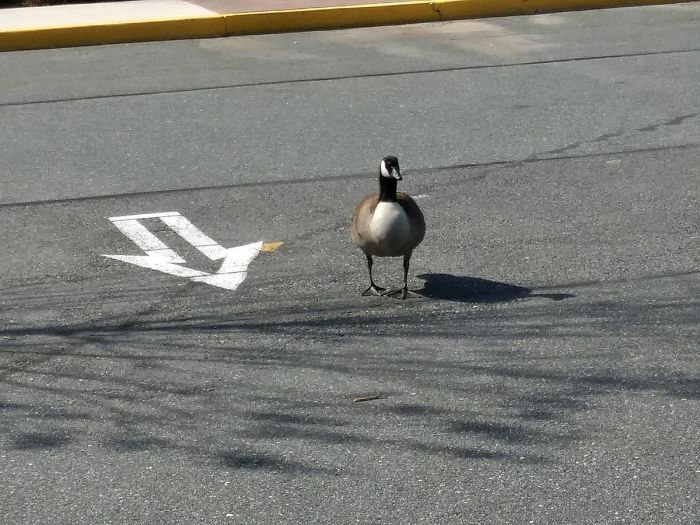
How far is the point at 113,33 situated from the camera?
13.1 metres

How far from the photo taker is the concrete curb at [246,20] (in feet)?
42.6

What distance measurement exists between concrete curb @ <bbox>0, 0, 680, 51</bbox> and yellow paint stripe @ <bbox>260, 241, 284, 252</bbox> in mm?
6217

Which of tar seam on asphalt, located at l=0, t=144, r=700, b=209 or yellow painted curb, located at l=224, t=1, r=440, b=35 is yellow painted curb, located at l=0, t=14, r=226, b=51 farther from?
tar seam on asphalt, located at l=0, t=144, r=700, b=209

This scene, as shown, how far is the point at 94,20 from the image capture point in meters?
13.4

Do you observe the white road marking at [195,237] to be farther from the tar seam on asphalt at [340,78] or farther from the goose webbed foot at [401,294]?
the tar seam on asphalt at [340,78]

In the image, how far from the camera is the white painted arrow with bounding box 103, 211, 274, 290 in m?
6.95

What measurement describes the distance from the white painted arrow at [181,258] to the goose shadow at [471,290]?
39.5 inches

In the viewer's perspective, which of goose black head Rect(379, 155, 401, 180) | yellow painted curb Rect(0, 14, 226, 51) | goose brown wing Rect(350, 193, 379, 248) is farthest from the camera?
yellow painted curb Rect(0, 14, 226, 51)

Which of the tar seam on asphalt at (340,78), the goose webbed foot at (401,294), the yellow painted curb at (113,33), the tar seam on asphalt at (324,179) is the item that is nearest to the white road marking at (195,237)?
the tar seam on asphalt at (324,179)

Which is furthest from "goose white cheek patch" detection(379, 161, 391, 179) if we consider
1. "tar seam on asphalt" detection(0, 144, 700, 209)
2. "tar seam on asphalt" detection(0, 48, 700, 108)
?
"tar seam on asphalt" detection(0, 48, 700, 108)

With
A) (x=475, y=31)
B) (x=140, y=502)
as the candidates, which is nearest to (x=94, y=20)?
(x=475, y=31)

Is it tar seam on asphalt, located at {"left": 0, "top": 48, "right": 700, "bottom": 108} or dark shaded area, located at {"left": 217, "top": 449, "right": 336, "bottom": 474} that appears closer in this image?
dark shaded area, located at {"left": 217, "top": 449, "right": 336, "bottom": 474}

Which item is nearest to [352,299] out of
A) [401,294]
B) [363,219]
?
[401,294]

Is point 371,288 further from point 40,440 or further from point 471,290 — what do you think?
point 40,440
